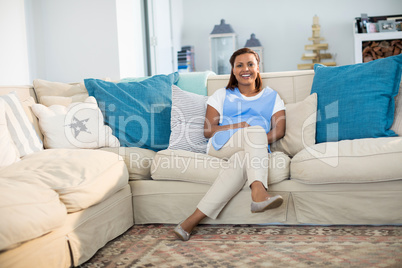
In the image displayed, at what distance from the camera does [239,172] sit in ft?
7.50

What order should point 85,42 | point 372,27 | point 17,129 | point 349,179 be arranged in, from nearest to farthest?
point 349,179, point 17,129, point 85,42, point 372,27

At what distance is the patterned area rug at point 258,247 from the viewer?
1835 millimetres

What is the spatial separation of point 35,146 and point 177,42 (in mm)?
4380

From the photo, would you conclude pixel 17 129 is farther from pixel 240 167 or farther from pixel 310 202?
pixel 310 202

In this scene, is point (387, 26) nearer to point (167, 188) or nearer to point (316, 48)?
point (316, 48)

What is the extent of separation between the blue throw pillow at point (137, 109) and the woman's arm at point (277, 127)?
0.67 metres

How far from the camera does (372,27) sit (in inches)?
236

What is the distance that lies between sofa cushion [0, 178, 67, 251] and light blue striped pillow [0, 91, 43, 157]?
698 mm

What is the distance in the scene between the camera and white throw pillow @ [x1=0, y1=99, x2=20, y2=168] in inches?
84.9

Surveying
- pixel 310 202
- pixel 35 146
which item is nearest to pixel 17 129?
pixel 35 146

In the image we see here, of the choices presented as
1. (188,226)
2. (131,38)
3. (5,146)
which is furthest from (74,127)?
(131,38)

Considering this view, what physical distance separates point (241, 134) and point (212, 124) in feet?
1.06

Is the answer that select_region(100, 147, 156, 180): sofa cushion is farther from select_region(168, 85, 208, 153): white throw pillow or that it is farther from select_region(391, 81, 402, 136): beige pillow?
select_region(391, 81, 402, 136): beige pillow

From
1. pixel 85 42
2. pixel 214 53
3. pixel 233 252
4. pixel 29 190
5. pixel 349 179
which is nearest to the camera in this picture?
pixel 29 190
